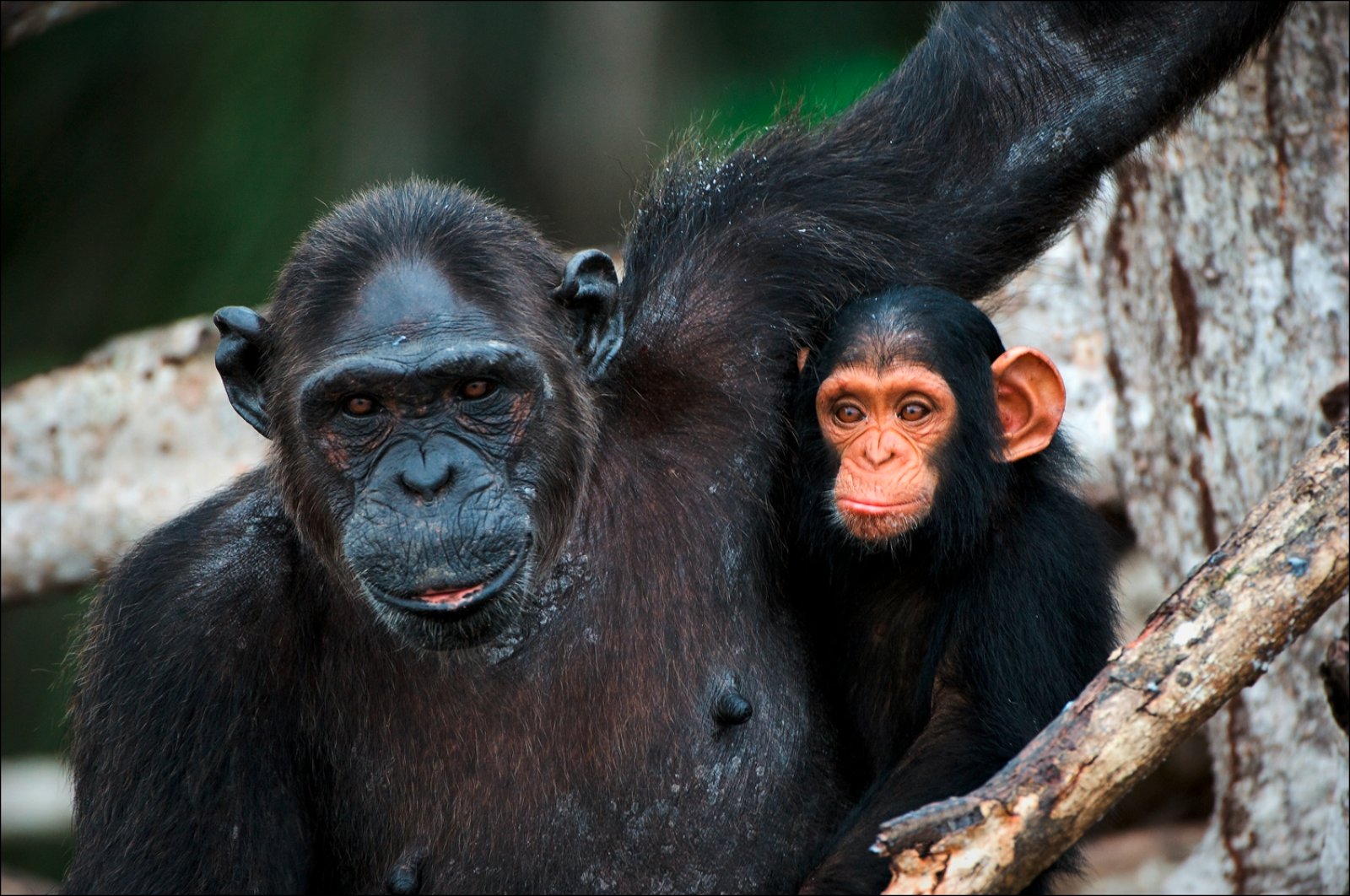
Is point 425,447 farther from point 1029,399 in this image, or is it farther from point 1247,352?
point 1247,352

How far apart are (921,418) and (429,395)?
1741mm

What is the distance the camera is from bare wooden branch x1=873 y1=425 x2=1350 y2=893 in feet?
12.3

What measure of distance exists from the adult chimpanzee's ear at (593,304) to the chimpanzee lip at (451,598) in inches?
43.2

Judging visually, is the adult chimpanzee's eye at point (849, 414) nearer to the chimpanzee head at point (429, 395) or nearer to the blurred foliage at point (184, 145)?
the chimpanzee head at point (429, 395)

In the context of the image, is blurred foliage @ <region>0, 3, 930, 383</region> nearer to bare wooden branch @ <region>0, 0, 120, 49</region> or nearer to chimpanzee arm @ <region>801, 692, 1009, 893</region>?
bare wooden branch @ <region>0, 0, 120, 49</region>

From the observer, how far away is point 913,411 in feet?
17.9

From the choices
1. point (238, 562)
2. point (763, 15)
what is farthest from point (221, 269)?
point (238, 562)

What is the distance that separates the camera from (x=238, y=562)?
5.34m

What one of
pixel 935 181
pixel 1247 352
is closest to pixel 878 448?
pixel 935 181

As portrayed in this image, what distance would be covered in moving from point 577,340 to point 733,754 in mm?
1563

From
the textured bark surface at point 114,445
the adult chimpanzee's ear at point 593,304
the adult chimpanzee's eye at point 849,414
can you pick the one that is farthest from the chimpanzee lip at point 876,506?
the textured bark surface at point 114,445

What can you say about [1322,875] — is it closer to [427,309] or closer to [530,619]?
[530,619]

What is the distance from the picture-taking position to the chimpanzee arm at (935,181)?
5.82 metres

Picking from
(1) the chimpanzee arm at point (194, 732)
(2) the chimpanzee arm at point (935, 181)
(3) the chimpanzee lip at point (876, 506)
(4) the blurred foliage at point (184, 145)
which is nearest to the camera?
(1) the chimpanzee arm at point (194, 732)
